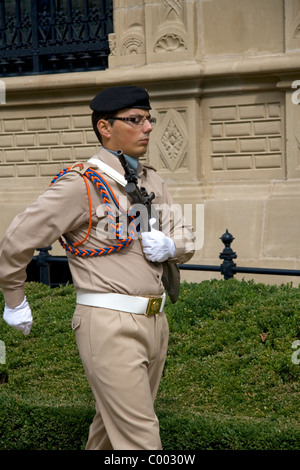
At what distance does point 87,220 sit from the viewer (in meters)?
4.18

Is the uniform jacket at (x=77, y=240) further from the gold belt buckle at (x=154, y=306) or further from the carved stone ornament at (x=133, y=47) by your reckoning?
the carved stone ornament at (x=133, y=47)

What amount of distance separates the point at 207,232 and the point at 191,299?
3307 mm

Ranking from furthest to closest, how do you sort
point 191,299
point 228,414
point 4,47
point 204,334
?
1. point 4,47
2. point 191,299
3. point 204,334
4. point 228,414

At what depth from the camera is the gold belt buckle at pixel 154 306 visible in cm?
418

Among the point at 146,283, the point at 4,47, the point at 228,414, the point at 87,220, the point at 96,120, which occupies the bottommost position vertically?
the point at 228,414

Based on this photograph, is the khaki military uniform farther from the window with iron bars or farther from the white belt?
the window with iron bars

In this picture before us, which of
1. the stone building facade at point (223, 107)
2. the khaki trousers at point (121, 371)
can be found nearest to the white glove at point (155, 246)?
the khaki trousers at point (121, 371)

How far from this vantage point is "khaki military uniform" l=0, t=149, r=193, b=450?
13.2 feet

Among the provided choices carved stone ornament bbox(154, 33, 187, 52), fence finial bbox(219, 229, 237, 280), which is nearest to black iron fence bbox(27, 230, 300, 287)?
fence finial bbox(219, 229, 237, 280)

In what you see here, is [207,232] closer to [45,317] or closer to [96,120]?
[45,317]

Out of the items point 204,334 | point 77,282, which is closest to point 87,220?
point 77,282

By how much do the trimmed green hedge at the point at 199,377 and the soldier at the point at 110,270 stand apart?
96 centimetres

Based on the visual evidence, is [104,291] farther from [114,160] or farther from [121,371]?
[114,160]

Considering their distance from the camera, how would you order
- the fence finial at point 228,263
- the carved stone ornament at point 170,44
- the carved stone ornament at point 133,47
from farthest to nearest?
the carved stone ornament at point 133,47
the carved stone ornament at point 170,44
the fence finial at point 228,263
